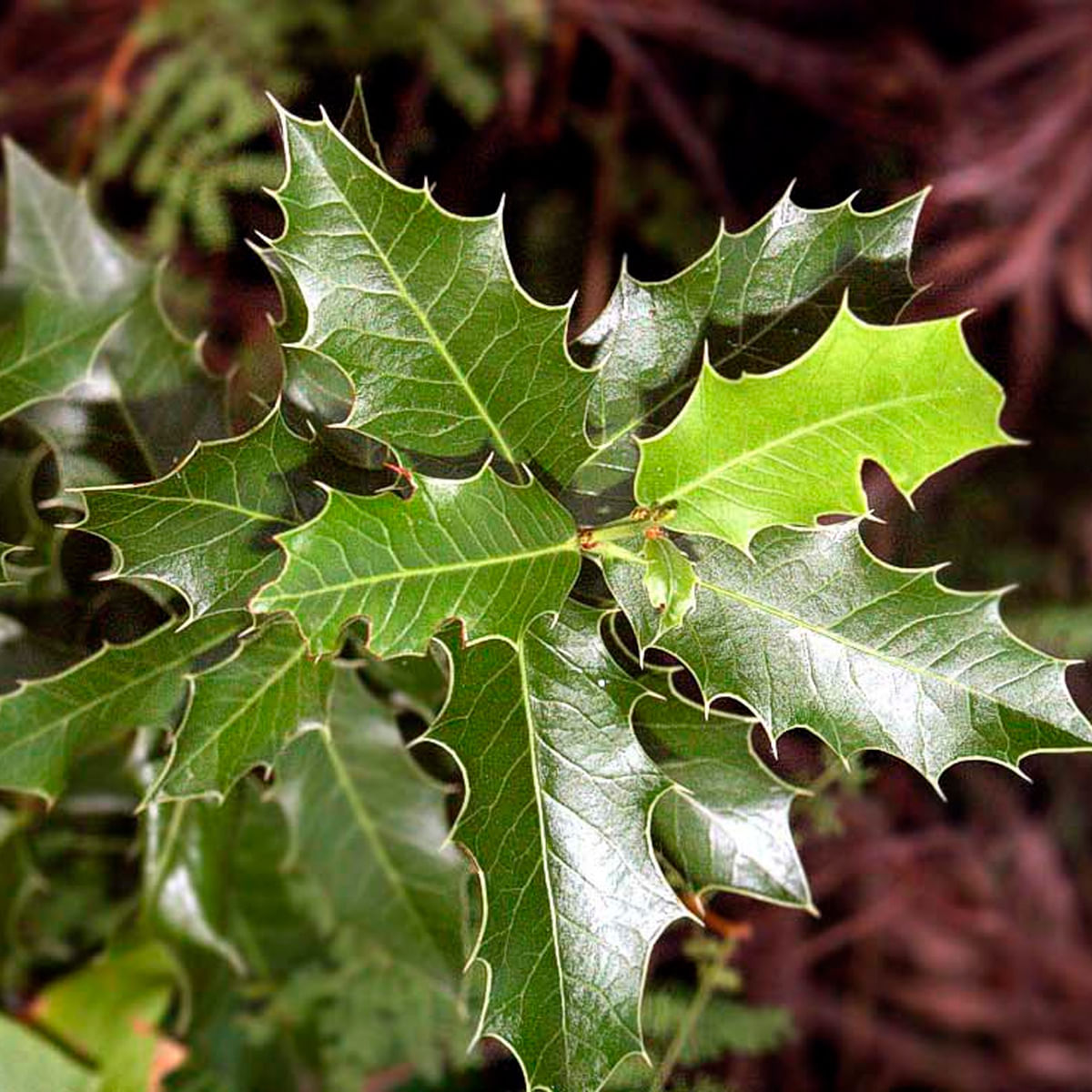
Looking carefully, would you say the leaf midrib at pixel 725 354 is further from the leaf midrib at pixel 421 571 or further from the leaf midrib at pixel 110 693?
the leaf midrib at pixel 110 693

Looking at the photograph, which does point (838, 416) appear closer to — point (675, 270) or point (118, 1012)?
point (675, 270)

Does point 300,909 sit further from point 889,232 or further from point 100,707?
point 889,232

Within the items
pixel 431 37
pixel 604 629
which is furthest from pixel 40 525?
pixel 431 37

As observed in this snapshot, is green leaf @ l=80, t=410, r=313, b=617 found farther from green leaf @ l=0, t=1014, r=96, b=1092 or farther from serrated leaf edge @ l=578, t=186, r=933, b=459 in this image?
green leaf @ l=0, t=1014, r=96, b=1092

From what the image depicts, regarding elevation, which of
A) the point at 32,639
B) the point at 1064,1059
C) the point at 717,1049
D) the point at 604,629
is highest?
the point at 32,639

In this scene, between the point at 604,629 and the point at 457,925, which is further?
the point at 457,925

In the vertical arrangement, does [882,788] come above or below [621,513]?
below

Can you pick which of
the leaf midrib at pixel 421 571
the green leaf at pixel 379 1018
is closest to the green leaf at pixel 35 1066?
the green leaf at pixel 379 1018
